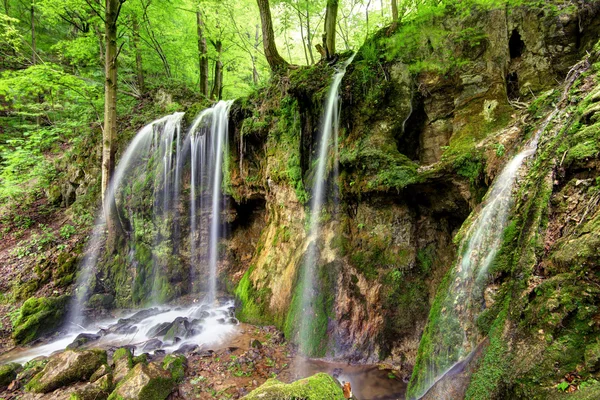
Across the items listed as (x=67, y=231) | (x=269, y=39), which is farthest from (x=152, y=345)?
(x=269, y=39)

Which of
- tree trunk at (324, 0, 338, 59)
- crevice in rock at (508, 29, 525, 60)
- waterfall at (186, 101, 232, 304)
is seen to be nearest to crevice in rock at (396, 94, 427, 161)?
crevice in rock at (508, 29, 525, 60)

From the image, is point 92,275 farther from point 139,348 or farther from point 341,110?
point 341,110

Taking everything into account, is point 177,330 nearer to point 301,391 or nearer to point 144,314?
point 144,314

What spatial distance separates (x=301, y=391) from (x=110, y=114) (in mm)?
9480

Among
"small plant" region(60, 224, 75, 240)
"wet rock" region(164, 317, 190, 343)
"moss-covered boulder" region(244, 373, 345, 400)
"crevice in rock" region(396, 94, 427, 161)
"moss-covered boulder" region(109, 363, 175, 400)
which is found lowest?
"wet rock" region(164, 317, 190, 343)

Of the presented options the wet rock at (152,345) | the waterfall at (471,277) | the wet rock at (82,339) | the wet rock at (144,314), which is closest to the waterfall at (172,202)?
the wet rock at (144,314)

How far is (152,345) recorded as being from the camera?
6168 mm

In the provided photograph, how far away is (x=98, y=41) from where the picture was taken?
9977 millimetres

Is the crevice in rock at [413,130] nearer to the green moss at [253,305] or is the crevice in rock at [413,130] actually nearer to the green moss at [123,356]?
the green moss at [253,305]

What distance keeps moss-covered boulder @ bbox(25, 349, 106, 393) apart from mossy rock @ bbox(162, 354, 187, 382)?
3.62 ft

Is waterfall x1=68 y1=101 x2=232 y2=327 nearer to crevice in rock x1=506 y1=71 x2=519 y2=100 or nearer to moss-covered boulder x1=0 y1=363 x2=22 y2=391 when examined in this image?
moss-covered boulder x1=0 y1=363 x2=22 y2=391

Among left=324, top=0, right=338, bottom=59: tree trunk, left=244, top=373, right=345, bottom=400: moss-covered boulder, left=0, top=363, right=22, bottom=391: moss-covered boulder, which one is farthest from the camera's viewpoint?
left=324, top=0, right=338, bottom=59: tree trunk

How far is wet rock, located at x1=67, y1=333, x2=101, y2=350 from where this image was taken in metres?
6.27

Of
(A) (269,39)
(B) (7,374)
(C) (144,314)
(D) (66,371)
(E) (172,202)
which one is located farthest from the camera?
(E) (172,202)
